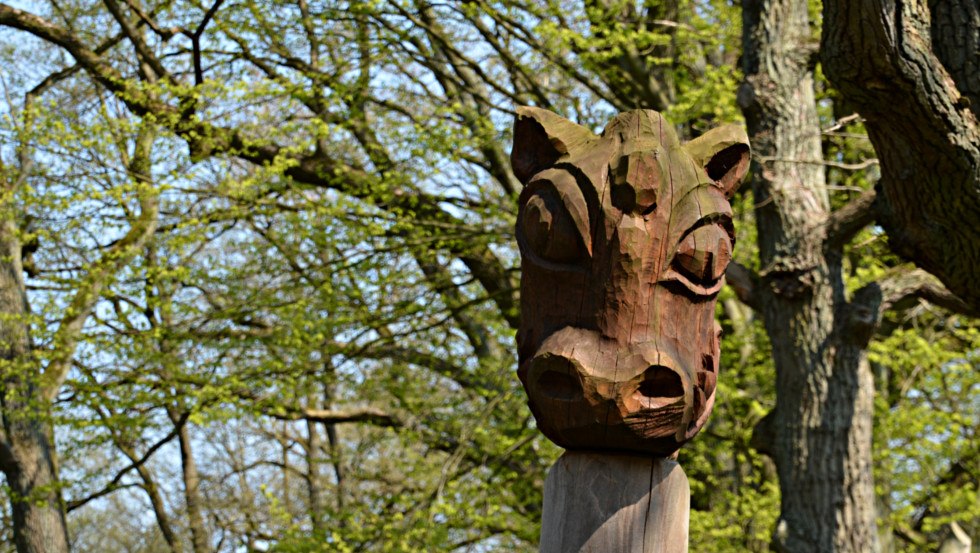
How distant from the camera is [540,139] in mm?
3146

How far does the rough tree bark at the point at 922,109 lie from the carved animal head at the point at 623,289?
255 cm

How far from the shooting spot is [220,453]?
60.5 ft

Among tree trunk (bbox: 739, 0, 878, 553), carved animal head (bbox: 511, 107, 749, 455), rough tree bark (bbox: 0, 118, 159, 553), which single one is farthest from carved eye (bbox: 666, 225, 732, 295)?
rough tree bark (bbox: 0, 118, 159, 553)

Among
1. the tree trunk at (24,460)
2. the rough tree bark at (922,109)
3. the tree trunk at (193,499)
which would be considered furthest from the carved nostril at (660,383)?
the tree trunk at (193,499)

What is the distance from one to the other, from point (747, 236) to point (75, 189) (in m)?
6.94

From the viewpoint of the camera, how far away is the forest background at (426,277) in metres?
8.16

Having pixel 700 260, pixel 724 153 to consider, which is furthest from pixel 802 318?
pixel 700 260

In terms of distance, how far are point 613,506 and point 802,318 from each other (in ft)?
18.1

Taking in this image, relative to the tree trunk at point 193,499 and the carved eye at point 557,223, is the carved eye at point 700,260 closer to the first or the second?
the carved eye at point 557,223

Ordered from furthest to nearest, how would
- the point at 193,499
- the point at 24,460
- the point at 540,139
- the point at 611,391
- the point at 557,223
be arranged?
the point at 193,499, the point at 24,460, the point at 540,139, the point at 557,223, the point at 611,391

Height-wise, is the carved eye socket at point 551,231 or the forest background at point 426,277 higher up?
the forest background at point 426,277

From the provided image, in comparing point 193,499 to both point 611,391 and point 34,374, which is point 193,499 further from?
point 611,391

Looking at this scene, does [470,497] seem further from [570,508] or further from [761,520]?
[570,508]

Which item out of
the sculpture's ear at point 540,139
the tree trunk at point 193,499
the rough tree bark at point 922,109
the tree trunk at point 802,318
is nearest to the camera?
the sculpture's ear at point 540,139
